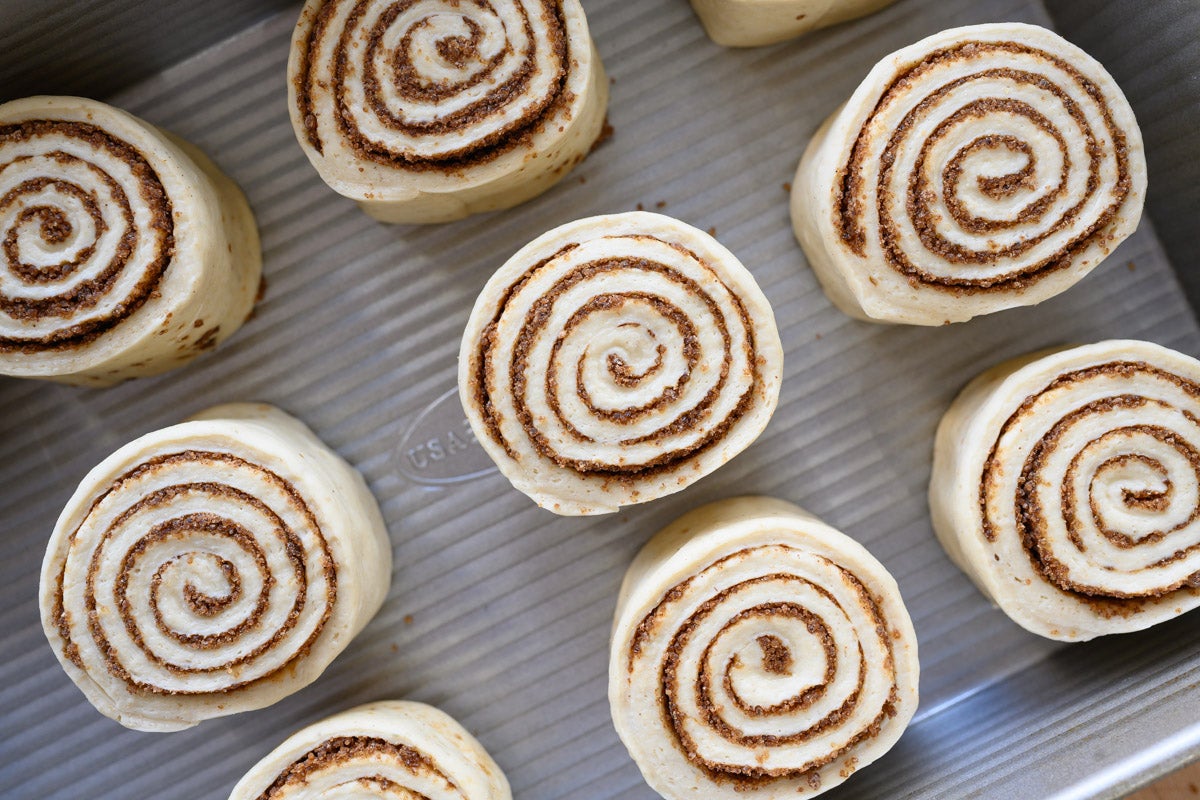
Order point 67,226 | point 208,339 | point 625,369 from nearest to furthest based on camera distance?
point 625,369, point 67,226, point 208,339

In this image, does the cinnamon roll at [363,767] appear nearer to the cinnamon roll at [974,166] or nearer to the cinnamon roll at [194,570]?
the cinnamon roll at [194,570]

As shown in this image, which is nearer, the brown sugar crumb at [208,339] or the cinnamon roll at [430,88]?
the cinnamon roll at [430,88]

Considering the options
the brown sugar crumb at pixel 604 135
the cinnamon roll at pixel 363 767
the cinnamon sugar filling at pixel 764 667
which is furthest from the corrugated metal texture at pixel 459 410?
the cinnamon sugar filling at pixel 764 667

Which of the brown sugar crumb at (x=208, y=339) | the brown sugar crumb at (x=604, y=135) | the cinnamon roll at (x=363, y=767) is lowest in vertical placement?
the cinnamon roll at (x=363, y=767)

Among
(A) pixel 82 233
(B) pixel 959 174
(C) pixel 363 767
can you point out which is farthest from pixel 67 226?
(B) pixel 959 174

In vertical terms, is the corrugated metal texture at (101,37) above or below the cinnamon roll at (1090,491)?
above

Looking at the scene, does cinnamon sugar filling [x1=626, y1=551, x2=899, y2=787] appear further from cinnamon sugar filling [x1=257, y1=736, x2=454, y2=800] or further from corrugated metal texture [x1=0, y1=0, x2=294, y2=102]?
corrugated metal texture [x1=0, y1=0, x2=294, y2=102]

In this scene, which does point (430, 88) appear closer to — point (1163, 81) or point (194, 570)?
point (194, 570)
